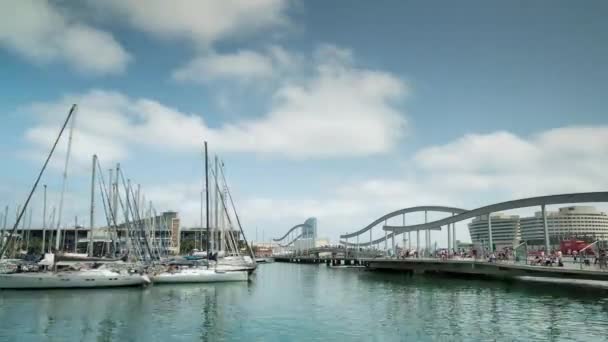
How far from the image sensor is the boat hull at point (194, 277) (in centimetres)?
4953

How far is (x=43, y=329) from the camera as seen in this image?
2505 centimetres

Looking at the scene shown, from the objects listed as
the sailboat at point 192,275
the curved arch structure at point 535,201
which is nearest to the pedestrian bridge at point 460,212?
the curved arch structure at point 535,201

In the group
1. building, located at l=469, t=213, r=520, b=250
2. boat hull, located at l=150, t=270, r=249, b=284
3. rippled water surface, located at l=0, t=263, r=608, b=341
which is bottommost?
rippled water surface, located at l=0, t=263, r=608, b=341

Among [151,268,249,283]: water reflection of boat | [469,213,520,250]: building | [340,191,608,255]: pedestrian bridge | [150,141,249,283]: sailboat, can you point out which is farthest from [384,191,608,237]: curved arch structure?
[469,213,520,250]: building

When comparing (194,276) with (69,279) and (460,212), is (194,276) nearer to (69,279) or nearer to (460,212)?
(69,279)

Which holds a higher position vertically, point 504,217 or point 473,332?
point 504,217

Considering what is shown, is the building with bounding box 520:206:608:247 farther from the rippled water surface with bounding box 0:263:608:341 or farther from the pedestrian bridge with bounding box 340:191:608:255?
the rippled water surface with bounding box 0:263:608:341

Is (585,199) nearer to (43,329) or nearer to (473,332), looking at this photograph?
(473,332)

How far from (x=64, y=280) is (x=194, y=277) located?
42.0 ft

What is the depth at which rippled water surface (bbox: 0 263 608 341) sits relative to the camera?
23.8 m

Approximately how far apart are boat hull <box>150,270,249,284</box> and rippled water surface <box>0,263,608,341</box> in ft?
15.9

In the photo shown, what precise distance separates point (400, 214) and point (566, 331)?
255 feet

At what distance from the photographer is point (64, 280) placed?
43.0 m

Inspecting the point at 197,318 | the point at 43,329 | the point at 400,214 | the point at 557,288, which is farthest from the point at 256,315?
the point at 400,214
